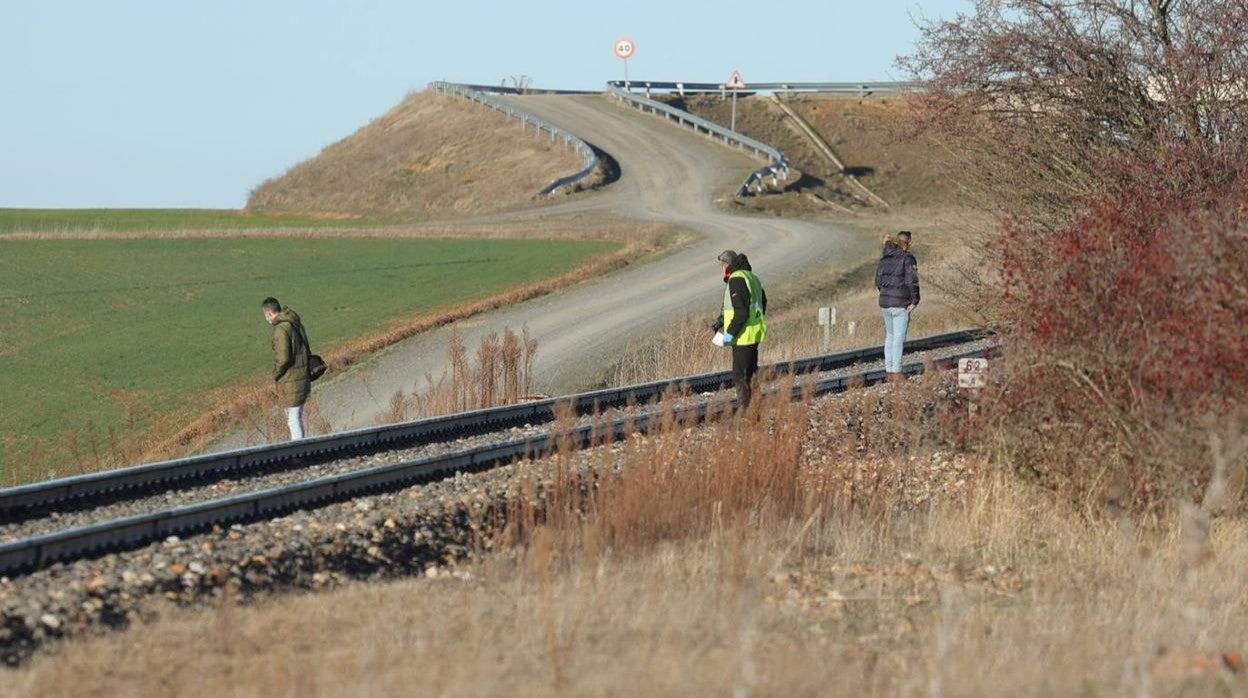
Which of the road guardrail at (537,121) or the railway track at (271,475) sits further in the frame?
the road guardrail at (537,121)

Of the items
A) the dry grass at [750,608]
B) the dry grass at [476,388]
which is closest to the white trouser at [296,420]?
the dry grass at [476,388]

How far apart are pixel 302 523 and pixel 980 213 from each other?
15.2 m

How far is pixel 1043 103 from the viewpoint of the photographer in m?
20.9

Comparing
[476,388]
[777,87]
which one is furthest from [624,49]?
Answer: [476,388]

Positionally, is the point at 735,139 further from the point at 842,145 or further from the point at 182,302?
the point at 182,302

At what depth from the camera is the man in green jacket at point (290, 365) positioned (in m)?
17.8

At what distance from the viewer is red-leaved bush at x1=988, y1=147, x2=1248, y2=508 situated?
10703mm

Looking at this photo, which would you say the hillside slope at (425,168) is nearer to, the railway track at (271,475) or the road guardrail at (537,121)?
the road guardrail at (537,121)

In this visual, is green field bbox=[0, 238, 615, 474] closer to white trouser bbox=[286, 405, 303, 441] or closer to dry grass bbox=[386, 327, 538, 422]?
dry grass bbox=[386, 327, 538, 422]

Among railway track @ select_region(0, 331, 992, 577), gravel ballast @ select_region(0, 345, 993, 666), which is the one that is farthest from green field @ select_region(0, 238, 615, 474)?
gravel ballast @ select_region(0, 345, 993, 666)

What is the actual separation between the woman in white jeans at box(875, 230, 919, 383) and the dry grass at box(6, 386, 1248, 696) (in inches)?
255

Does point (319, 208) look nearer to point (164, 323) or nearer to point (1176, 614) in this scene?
point (164, 323)

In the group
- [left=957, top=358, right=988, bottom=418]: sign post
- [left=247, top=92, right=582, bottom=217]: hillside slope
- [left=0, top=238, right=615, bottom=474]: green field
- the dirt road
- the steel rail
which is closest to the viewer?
the steel rail

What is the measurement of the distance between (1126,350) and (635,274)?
30.6 meters
